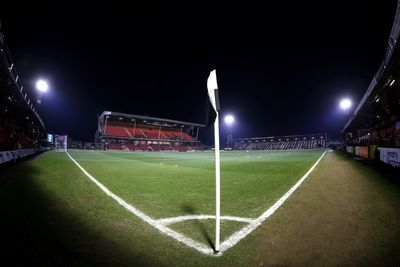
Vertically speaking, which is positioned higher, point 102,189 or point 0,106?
point 0,106

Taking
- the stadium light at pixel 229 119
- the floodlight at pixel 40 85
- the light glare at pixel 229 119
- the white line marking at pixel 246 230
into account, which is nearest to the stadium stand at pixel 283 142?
the stadium light at pixel 229 119

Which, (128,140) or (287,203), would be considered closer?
(287,203)

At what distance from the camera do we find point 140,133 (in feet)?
295

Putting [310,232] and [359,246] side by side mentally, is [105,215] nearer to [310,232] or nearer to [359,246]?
[310,232]

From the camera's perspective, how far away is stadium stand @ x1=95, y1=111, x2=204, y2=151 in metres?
79.0

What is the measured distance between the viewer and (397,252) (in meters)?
3.72

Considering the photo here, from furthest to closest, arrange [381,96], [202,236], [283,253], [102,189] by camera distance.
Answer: [381,96] < [102,189] < [202,236] < [283,253]

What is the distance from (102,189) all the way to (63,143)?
44.0 m

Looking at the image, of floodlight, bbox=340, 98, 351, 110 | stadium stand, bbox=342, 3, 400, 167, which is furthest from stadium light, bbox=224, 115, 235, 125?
stadium stand, bbox=342, 3, 400, 167

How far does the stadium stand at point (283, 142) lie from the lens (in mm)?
118406

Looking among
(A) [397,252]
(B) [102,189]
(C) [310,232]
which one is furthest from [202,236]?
(B) [102,189]

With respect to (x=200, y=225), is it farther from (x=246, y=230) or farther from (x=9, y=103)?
(x=9, y=103)

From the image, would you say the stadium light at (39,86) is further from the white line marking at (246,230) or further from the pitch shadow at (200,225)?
the white line marking at (246,230)

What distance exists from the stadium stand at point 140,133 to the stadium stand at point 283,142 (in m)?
29.8
